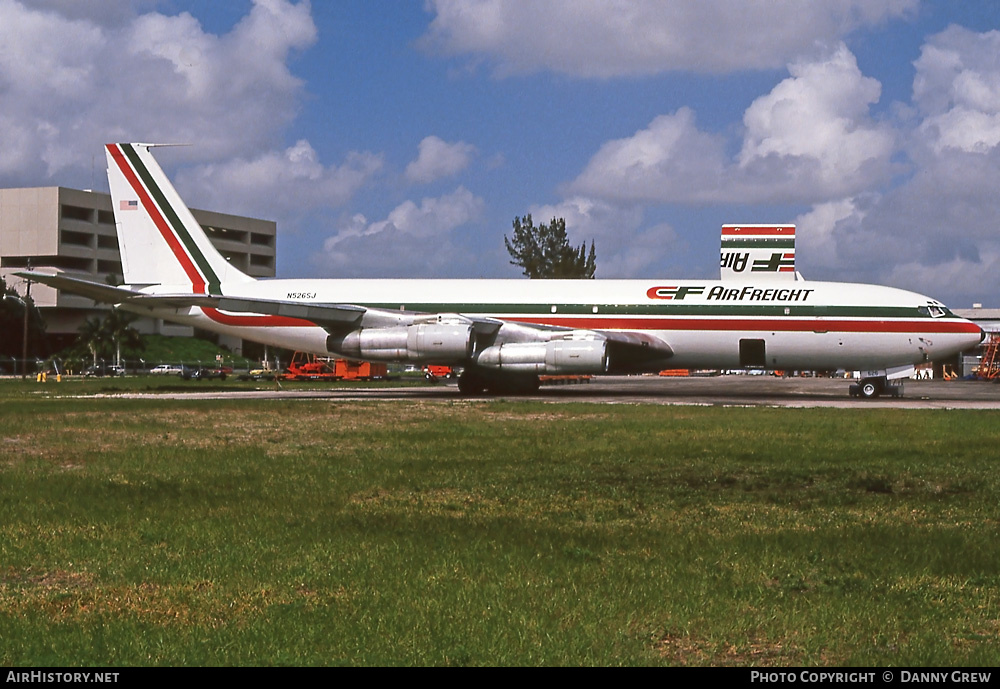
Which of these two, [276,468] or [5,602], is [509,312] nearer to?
[276,468]

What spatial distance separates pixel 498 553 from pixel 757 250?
Answer: 112 ft

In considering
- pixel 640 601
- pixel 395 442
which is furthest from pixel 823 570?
pixel 395 442

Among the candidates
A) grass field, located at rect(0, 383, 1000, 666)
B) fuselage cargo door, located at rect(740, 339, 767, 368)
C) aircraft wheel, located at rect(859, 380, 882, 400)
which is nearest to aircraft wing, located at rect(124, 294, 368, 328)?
fuselage cargo door, located at rect(740, 339, 767, 368)

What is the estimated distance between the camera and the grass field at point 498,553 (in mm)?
6145

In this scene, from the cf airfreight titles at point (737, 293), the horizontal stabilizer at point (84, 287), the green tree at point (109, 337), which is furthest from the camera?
the green tree at point (109, 337)

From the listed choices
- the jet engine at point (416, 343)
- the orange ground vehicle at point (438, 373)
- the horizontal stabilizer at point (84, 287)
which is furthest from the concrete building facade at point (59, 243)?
the jet engine at point (416, 343)

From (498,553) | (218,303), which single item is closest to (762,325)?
(218,303)

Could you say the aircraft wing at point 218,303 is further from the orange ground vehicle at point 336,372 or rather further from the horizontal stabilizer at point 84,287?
the orange ground vehicle at point 336,372

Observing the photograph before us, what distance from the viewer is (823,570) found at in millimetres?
8039

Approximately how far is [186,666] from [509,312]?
30.2 meters

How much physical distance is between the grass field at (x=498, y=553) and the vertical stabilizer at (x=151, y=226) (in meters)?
21.5

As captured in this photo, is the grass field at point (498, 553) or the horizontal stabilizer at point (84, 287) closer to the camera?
the grass field at point (498, 553)

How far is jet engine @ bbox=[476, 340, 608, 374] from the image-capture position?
31500 mm

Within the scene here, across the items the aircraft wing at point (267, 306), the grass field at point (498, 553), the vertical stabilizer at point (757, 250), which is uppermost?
the vertical stabilizer at point (757, 250)
